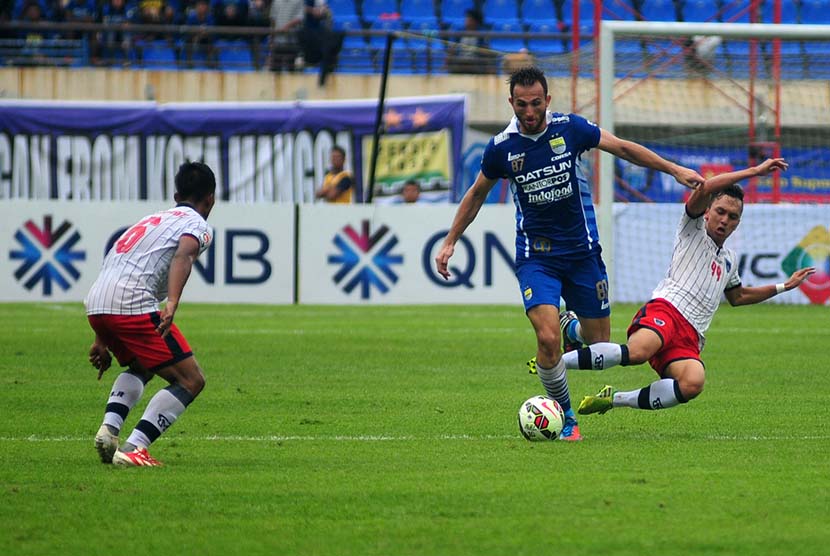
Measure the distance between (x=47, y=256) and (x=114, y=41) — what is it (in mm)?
8575

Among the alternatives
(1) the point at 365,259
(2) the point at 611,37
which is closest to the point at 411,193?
(1) the point at 365,259

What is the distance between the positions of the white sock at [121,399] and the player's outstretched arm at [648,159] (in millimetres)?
3154

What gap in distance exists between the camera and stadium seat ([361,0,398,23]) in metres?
30.5

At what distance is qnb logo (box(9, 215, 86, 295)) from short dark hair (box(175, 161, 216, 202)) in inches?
515

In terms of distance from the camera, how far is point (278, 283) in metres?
20.5

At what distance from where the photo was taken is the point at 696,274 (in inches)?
356

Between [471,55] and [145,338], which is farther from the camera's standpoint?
[471,55]

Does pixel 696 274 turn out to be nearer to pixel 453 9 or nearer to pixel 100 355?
pixel 100 355

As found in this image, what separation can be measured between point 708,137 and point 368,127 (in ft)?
19.6

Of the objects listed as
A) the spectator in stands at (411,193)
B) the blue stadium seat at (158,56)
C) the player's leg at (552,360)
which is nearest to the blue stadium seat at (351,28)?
the blue stadium seat at (158,56)

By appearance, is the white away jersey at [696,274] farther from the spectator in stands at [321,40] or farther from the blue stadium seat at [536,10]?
the blue stadium seat at [536,10]

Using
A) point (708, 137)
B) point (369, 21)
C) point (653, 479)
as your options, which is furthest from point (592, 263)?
point (369, 21)

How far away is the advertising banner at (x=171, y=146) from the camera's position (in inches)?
1006

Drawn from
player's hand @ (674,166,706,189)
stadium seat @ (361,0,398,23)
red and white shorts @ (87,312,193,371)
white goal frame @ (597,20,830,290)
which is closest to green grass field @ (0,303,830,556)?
red and white shorts @ (87,312,193,371)
